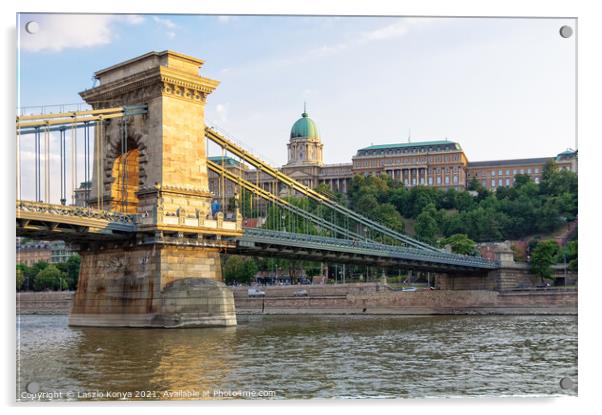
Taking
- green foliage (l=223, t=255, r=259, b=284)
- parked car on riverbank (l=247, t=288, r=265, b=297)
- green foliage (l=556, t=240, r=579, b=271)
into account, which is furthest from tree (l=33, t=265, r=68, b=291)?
green foliage (l=556, t=240, r=579, b=271)

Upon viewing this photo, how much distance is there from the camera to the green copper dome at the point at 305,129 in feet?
460

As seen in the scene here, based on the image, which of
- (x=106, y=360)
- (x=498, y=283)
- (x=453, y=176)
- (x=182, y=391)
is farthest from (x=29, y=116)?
(x=453, y=176)

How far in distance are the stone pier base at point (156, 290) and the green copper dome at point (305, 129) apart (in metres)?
89.3

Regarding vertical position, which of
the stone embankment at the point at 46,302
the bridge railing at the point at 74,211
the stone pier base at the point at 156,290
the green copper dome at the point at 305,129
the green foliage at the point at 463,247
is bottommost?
the stone embankment at the point at 46,302

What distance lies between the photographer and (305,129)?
13962cm

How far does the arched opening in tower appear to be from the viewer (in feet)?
167

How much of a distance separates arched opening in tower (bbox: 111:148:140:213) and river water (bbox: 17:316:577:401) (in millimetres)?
7935

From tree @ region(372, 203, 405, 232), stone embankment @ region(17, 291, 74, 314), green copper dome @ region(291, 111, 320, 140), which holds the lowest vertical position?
stone embankment @ region(17, 291, 74, 314)

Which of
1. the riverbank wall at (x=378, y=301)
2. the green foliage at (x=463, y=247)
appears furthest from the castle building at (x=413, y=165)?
the riverbank wall at (x=378, y=301)

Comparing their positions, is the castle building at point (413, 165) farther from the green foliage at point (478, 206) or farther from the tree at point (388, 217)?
the tree at point (388, 217)

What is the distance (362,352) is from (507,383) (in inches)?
435

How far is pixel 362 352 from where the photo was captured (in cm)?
3572

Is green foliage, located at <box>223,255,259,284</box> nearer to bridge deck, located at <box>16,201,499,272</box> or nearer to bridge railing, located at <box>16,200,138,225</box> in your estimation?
bridge deck, located at <box>16,201,499,272</box>

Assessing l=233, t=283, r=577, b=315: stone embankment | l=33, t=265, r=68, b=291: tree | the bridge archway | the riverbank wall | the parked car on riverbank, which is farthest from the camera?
l=33, t=265, r=68, b=291: tree
